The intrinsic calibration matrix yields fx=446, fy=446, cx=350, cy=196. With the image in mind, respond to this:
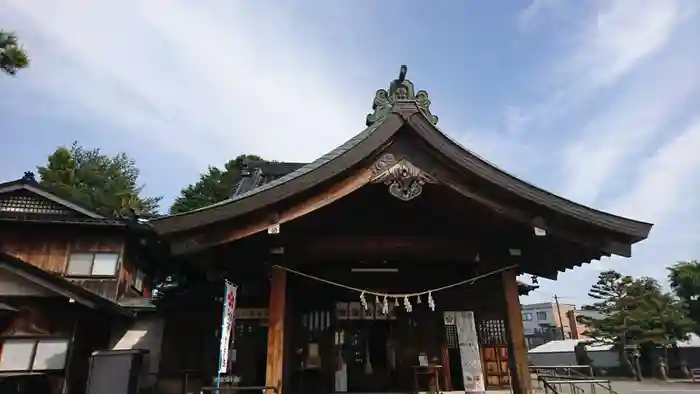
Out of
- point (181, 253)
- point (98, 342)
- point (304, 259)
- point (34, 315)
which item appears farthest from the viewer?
point (98, 342)

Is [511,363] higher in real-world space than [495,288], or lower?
lower

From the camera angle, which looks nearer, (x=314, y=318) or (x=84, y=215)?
(x=314, y=318)

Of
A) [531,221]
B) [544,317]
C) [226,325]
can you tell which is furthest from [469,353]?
[544,317]

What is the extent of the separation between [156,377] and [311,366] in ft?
17.7

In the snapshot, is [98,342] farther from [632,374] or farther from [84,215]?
[632,374]

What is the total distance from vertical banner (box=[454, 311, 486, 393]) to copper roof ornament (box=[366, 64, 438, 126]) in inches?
226

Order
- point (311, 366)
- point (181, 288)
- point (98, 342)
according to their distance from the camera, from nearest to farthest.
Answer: point (311, 366)
point (98, 342)
point (181, 288)

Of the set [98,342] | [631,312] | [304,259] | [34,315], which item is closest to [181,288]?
[98,342]

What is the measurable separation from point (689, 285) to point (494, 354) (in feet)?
102

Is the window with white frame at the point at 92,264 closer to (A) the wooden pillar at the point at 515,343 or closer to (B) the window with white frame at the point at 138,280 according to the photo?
(B) the window with white frame at the point at 138,280

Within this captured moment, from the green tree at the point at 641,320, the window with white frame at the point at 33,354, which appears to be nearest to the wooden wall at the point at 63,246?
the window with white frame at the point at 33,354

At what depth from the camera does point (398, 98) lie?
798cm

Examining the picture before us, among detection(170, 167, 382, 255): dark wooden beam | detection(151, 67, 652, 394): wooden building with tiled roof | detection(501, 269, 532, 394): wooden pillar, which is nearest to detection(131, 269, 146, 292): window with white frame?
detection(151, 67, 652, 394): wooden building with tiled roof

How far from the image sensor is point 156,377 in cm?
1312
